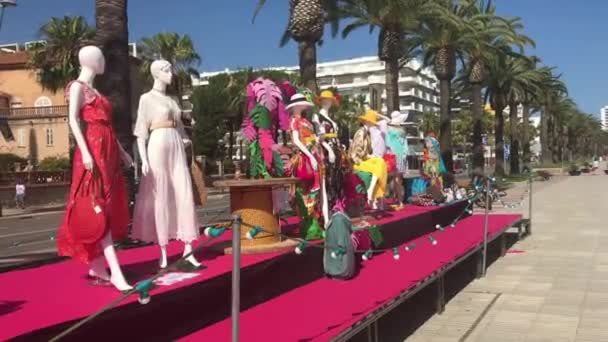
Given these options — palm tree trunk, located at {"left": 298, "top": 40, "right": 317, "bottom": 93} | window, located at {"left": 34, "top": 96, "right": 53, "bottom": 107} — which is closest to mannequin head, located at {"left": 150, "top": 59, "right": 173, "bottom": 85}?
palm tree trunk, located at {"left": 298, "top": 40, "right": 317, "bottom": 93}

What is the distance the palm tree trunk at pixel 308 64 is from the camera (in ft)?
52.1

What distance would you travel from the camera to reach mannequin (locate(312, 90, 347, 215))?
25.6ft

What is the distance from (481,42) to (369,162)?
77.6 ft

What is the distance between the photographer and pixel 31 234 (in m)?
19.4

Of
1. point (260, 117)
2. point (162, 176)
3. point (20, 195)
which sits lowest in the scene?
point (20, 195)

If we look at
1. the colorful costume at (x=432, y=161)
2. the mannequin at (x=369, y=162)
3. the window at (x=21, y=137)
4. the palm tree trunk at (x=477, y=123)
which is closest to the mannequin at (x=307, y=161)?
the mannequin at (x=369, y=162)

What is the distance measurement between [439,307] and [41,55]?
40047 mm

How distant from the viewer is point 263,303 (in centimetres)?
592

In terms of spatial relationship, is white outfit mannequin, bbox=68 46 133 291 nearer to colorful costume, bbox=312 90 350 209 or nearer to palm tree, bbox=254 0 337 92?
Answer: colorful costume, bbox=312 90 350 209

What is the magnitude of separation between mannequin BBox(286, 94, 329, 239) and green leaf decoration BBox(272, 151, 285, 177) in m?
0.36

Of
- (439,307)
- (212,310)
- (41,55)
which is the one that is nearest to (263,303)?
(212,310)

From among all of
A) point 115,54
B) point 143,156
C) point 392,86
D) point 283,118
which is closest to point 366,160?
point 283,118

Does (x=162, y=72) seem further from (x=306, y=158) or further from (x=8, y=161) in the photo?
(x=8, y=161)

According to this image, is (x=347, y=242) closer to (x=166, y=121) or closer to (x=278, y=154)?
(x=278, y=154)
